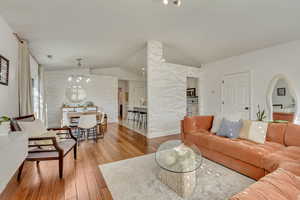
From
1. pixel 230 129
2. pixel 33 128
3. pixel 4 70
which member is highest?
pixel 4 70

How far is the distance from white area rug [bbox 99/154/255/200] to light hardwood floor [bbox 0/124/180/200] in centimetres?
16

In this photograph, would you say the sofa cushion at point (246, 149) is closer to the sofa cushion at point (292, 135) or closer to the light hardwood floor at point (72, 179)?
the sofa cushion at point (292, 135)

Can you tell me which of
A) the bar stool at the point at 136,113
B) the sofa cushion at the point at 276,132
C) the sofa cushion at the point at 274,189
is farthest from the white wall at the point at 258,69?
the sofa cushion at the point at 274,189

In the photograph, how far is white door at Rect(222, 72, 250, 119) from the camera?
442cm

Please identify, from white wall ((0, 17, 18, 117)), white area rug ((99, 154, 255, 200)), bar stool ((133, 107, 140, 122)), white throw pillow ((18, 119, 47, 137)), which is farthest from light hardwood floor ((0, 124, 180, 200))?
bar stool ((133, 107, 140, 122))

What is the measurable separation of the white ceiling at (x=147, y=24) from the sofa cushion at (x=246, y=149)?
2.53m

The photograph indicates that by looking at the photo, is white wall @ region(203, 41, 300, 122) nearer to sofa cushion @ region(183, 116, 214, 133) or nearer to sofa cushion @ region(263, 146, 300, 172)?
sofa cushion @ region(183, 116, 214, 133)

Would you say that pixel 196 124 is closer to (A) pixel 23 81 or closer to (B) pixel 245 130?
(B) pixel 245 130

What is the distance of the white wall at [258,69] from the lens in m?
3.48

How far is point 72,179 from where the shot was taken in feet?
6.66

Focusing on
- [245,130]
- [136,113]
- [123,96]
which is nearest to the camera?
[245,130]

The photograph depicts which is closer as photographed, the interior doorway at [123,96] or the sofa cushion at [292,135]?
the sofa cushion at [292,135]

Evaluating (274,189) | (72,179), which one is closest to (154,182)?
(72,179)

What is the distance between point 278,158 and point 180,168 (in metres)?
1.30
